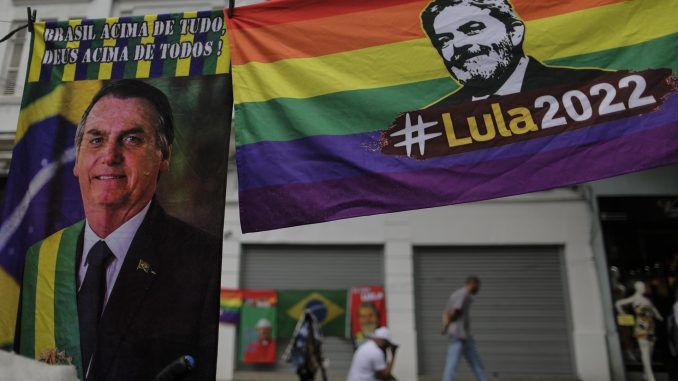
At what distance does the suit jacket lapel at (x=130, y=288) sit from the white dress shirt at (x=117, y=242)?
0.10 feet

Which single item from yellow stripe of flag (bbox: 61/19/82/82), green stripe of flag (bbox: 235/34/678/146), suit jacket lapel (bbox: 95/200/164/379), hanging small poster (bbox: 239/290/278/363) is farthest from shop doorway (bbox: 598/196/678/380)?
yellow stripe of flag (bbox: 61/19/82/82)

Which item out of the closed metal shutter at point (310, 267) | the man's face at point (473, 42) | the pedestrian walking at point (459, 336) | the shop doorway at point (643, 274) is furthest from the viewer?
the closed metal shutter at point (310, 267)

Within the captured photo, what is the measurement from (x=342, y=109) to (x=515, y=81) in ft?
3.45

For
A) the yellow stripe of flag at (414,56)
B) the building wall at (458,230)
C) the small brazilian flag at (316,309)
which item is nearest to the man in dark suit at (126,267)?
the yellow stripe of flag at (414,56)

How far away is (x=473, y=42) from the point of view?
10.2 ft

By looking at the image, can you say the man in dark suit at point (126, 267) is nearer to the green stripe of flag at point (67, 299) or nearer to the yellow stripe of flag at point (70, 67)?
the green stripe of flag at point (67, 299)

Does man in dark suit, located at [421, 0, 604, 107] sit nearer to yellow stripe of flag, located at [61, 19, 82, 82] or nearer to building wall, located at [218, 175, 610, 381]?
yellow stripe of flag, located at [61, 19, 82, 82]

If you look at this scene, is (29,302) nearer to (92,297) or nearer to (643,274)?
(92,297)

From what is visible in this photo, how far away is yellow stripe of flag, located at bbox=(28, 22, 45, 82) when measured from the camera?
369 centimetres

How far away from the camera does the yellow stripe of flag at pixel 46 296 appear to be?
318cm

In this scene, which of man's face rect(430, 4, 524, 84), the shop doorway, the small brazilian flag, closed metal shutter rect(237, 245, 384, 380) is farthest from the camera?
closed metal shutter rect(237, 245, 384, 380)

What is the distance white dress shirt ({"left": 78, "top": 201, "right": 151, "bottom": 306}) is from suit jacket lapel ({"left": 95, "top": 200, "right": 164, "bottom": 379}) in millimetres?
30

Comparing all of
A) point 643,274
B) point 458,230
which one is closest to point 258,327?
point 458,230

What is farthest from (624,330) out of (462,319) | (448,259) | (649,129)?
(649,129)
